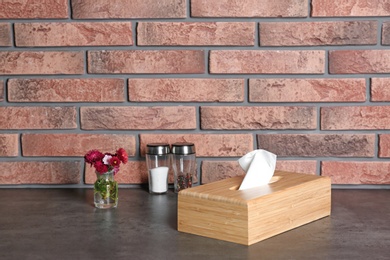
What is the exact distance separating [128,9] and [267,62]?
1.46 feet

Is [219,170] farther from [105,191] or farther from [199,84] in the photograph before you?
[105,191]

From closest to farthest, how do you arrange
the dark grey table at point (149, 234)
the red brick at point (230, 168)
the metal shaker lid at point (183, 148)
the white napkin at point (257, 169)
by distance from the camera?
the dark grey table at point (149, 234)
the white napkin at point (257, 169)
the metal shaker lid at point (183, 148)
the red brick at point (230, 168)

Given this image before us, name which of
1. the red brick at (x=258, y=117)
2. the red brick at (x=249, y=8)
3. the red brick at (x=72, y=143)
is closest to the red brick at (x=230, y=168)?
the red brick at (x=258, y=117)

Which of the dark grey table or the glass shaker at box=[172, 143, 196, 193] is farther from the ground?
the glass shaker at box=[172, 143, 196, 193]

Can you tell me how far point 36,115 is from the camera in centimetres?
192

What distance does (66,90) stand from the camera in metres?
1.90

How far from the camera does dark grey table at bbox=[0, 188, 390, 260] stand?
4.03ft

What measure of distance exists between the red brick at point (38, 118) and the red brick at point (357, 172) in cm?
79

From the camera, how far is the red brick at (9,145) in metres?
1.92

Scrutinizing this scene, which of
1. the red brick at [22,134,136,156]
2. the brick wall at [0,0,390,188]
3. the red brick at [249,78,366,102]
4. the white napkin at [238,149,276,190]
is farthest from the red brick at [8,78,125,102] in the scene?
the white napkin at [238,149,276,190]

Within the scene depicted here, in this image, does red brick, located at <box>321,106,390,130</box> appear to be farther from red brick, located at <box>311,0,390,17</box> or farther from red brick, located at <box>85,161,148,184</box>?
red brick, located at <box>85,161,148,184</box>

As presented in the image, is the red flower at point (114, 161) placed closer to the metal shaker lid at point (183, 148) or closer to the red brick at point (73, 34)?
the metal shaker lid at point (183, 148)

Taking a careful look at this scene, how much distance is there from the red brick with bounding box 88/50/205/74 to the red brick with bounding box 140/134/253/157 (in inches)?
7.8

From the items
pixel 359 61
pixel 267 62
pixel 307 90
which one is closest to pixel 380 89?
pixel 359 61
